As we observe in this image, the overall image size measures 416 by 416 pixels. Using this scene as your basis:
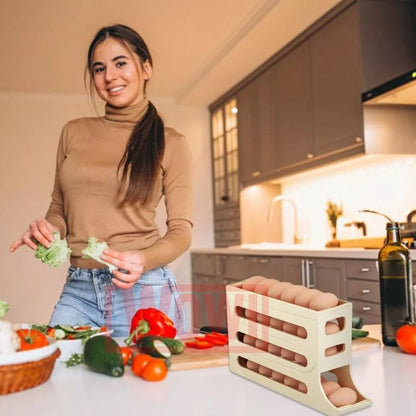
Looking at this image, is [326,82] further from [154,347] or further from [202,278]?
[154,347]

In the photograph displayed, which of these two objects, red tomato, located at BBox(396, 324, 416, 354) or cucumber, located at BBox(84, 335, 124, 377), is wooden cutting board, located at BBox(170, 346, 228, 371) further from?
red tomato, located at BBox(396, 324, 416, 354)

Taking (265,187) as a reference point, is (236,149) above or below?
above

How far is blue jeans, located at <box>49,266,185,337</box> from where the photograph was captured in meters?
1.45

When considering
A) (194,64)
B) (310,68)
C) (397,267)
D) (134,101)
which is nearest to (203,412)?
(397,267)

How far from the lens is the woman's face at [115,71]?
1.58 m

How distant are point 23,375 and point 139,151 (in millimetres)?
830

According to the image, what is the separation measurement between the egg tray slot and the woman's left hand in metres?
0.30

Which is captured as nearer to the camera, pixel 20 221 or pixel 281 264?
pixel 281 264

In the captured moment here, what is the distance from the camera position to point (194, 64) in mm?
5051

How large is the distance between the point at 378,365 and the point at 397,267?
225mm


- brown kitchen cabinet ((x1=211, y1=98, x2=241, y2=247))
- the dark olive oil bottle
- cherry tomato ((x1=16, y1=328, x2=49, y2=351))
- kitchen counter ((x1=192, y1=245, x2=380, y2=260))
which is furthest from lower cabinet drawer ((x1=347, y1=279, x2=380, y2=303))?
brown kitchen cabinet ((x1=211, y1=98, x2=241, y2=247))

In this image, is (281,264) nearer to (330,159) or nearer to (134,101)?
(330,159)

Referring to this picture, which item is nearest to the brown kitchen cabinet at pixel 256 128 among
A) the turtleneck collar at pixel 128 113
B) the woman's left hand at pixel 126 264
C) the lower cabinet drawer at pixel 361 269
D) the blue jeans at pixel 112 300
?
the lower cabinet drawer at pixel 361 269

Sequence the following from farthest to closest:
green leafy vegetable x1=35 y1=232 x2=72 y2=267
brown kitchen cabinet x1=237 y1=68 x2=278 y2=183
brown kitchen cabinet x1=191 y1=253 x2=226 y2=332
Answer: brown kitchen cabinet x1=191 y1=253 x2=226 y2=332
brown kitchen cabinet x1=237 y1=68 x2=278 y2=183
green leafy vegetable x1=35 y1=232 x2=72 y2=267
